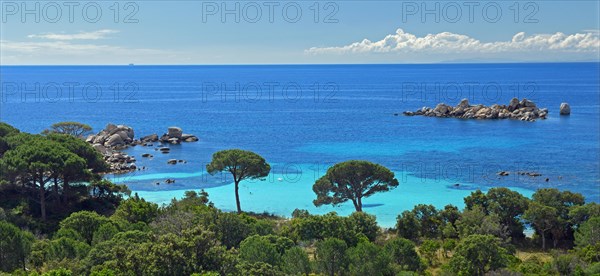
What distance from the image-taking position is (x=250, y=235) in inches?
1075

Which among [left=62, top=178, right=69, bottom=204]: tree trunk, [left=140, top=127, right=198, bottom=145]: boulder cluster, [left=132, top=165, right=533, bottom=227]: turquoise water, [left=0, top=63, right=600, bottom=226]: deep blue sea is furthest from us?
[left=140, top=127, right=198, bottom=145]: boulder cluster

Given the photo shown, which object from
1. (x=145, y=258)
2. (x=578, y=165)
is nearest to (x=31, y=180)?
(x=145, y=258)

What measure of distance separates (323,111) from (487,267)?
3800 inches

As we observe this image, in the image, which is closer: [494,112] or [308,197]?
[308,197]

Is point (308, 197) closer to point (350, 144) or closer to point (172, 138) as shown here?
point (350, 144)

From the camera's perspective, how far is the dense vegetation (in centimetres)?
2006

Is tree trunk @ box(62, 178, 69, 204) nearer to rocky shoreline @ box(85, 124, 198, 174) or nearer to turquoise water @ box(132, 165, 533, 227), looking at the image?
turquoise water @ box(132, 165, 533, 227)

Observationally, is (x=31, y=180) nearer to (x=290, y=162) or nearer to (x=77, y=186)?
(x=77, y=186)

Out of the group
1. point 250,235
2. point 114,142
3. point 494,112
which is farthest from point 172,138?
point 494,112

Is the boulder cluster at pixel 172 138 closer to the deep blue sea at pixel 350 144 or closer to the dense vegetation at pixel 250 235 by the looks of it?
the deep blue sea at pixel 350 144

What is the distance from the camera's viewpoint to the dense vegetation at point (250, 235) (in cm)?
2006

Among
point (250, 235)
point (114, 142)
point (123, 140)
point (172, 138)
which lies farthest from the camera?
point (172, 138)

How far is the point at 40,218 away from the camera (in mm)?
35406

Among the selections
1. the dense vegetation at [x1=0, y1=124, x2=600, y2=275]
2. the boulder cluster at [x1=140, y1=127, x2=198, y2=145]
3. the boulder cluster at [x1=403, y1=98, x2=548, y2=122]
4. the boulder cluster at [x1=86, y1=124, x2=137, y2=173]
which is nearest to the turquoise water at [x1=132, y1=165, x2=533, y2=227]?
the dense vegetation at [x1=0, y1=124, x2=600, y2=275]
